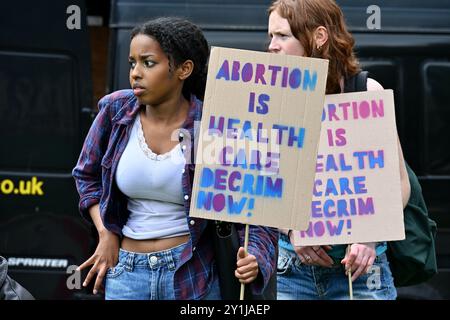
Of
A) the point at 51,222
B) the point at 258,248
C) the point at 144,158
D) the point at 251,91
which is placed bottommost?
the point at 51,222

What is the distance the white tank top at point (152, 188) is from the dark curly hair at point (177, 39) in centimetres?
28

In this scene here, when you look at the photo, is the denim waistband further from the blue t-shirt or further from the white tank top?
the blue t-shirt

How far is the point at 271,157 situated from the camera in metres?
3.80

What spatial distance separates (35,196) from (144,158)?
3025mm

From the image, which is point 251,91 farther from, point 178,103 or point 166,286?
point 166,286

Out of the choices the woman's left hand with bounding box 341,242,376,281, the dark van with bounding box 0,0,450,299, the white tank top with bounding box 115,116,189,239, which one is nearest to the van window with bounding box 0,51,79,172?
the dark van with bounding box 0,0,450,299

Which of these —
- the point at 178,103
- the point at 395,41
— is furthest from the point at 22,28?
the point at 178,103

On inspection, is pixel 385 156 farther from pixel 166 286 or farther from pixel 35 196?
pixel 35 196

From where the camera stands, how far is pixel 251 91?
3787 mm

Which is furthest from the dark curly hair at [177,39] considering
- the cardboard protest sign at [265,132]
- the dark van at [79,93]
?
the dark van at [79,93]

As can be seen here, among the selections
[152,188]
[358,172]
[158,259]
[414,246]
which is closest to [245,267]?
[158,259]

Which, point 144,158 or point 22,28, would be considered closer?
point 144,158

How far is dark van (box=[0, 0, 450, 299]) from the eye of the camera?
646cm
